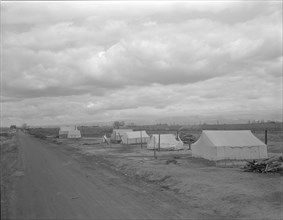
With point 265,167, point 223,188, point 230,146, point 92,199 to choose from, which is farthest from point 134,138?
point 92,199

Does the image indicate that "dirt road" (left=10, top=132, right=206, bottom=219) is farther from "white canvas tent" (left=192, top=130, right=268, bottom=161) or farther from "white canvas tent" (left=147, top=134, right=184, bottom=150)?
"white canvas tent" (left=147, top=134, right=184, bottom=150)

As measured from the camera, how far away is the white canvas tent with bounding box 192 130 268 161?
27156mm

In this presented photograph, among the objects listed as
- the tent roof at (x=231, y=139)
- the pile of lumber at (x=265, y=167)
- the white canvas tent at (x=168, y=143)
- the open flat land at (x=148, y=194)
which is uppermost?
the tent roof at (x=231, y=139)

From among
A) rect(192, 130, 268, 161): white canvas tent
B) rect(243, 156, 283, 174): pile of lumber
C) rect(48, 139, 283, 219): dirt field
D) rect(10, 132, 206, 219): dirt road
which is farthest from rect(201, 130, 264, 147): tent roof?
rect(10, 132, 206, 219): dirt road

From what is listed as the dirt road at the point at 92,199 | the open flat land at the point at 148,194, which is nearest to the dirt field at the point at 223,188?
the open flat land at the point at 148,194

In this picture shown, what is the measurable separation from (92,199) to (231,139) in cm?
1647

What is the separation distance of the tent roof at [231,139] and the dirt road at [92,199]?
9.43 meters

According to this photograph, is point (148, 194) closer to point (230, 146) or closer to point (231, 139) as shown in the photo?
point (230, 146)

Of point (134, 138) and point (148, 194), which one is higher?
point (134, 138)

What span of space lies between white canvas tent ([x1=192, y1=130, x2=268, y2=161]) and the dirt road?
896 cm

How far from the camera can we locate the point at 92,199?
14312 millimetres

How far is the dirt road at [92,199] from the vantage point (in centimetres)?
1183

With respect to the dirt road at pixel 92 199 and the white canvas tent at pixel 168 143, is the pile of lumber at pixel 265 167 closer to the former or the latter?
the dirt road at pixel 92 199

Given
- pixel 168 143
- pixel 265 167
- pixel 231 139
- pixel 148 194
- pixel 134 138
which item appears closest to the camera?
pixel 148 194
